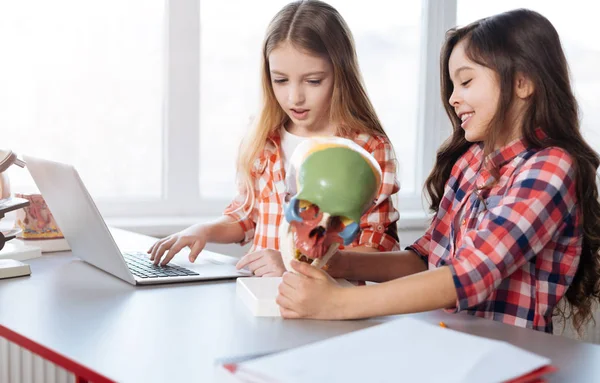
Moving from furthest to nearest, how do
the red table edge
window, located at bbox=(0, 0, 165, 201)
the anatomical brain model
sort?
window, located at bbox=(0, 0, 165, 201) → the anatomical brain model → the red table edge

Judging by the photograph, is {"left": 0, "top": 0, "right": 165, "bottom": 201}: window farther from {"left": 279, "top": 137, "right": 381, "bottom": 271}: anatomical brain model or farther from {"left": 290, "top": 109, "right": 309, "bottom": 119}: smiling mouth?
{"left": 279, "top": 137, "right": 381, "bottom": 271}: anatomical brain model

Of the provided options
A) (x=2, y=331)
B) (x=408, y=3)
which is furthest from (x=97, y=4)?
(x=2, y=331)

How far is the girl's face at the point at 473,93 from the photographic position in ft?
4.50

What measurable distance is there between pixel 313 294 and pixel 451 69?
560 millimetres

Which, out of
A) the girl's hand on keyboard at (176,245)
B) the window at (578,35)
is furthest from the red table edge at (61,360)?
the window at (578,35)

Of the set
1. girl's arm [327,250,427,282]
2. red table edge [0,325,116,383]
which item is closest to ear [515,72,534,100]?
girl's arm [327,250,427,282]

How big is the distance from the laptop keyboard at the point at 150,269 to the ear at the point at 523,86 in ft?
2.21

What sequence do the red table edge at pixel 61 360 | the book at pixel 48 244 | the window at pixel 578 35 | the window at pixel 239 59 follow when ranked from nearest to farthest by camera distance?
the red table edge at pixel 61 360, the book at pixel 48 244, the window at pixel 239 59, the window at pixel 578 35

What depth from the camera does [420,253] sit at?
158 cm

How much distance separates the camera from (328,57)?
1734mm

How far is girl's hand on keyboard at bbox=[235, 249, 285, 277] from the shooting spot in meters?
1.38

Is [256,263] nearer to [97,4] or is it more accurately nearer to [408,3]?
[97,4]

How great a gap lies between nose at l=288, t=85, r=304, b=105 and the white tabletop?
0.48 metres

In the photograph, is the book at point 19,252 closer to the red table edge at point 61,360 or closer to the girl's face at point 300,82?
the red table edge at point 61,360
